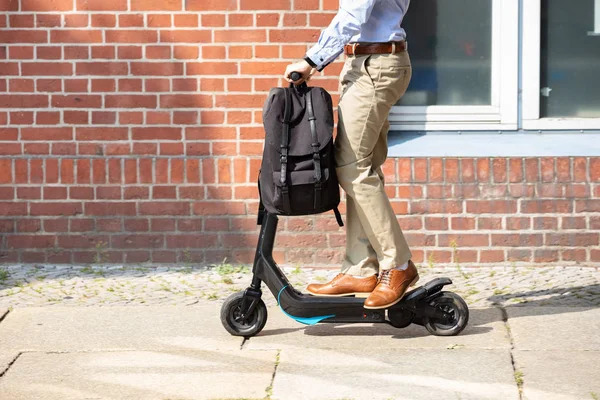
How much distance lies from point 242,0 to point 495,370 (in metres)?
3.27

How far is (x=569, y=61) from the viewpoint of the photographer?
23.9 ft

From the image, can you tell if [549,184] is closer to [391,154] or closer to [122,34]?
[391,154]

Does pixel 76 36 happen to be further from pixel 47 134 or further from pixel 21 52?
pixel 47 134

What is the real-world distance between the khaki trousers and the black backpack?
18 cm

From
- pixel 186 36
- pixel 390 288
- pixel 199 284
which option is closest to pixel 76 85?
pixel 186 36

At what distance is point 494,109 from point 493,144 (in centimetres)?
24

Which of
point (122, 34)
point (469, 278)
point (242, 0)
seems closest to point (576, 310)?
point (469, 278)

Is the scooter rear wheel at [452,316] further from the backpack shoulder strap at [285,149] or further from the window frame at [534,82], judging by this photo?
the window frame at [534,82]

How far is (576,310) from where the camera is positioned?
19.2 ft

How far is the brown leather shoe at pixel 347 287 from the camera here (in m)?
5.33

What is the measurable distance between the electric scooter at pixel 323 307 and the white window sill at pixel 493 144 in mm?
1946

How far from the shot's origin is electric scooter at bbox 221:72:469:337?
5.23 m

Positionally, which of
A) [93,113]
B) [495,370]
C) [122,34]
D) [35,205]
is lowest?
Answer: [495,370]

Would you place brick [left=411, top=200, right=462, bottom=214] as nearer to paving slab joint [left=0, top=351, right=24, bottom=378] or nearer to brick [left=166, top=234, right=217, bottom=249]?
brick [left=166, top=234, right=217, bottom=249]
